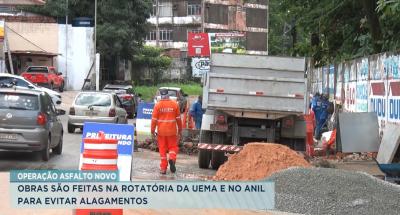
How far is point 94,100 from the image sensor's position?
22.8 m

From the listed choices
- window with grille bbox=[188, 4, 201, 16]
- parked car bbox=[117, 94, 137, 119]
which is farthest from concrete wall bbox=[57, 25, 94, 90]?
window with grille bbox=[188, 4, 201, 16]

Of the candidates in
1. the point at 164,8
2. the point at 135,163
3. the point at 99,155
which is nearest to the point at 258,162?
the point at 135,163

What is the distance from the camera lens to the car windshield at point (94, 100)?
22.7m

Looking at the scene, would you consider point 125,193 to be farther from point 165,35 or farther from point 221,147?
point 165,35

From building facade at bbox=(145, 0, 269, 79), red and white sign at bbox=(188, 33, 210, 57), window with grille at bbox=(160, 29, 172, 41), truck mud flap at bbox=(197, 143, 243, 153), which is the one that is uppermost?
building facade at bbox=(145, 0, 269, 79)

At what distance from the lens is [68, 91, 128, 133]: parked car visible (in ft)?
73.6

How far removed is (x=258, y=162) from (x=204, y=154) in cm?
283

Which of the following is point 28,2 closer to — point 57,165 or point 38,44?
point 38,44

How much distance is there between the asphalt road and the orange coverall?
517mm

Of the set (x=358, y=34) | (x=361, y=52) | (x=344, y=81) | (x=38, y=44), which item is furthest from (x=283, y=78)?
(x=38, y=44)

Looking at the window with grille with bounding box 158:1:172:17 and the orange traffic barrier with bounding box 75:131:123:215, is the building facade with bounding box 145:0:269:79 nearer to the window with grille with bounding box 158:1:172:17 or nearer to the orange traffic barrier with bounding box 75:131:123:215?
the window with grille with bounding box 158:1:172:17

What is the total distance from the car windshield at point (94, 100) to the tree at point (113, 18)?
28.4 meters

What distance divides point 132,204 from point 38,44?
44860mm

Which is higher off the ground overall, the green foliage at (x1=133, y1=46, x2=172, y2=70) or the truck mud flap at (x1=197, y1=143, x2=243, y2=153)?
the green foliage at (x1=133, y1=46, x2=172, y2=70)
